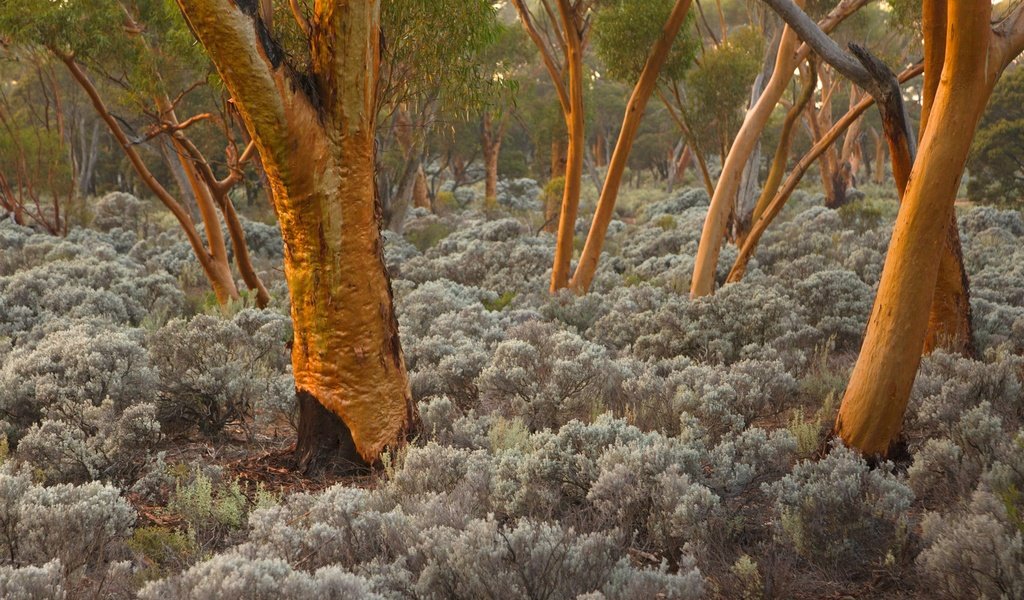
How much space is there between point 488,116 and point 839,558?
30922mm

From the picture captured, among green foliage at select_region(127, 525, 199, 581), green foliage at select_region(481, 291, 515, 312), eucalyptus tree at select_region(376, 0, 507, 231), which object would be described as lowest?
green foliage at select_region(127, 525, 199, 581)

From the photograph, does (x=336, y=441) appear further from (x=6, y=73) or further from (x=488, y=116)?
(x=6, y=73)

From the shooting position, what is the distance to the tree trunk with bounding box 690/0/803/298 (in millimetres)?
11164

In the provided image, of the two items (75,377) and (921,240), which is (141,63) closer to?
(75,377)

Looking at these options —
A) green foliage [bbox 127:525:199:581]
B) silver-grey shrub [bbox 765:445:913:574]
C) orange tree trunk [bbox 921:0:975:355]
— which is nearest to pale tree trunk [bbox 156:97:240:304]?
green foliage [bbox 127:525:199:581]

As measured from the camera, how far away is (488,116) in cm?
3350

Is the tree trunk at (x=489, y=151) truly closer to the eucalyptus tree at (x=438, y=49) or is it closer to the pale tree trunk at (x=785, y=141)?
the pale tree trunk at (x=785, y=141)

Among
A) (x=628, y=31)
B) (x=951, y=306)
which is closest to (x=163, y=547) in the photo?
(x=951, y=306)

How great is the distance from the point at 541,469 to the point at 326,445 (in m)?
1.77

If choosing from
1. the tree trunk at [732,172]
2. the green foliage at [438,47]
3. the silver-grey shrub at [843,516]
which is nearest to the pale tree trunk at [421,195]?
the tree trunk at [732,172]

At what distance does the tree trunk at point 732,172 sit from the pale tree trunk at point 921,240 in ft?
19.5

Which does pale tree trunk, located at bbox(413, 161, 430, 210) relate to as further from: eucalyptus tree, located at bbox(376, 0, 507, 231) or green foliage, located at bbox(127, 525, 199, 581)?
green foliage, located at bbox(127, 525, 199, 581)

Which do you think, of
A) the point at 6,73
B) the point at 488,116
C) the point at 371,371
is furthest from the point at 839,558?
the point at 6,73

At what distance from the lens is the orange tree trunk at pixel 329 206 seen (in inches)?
199
